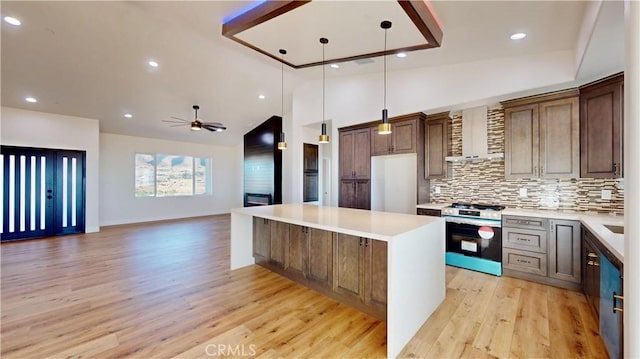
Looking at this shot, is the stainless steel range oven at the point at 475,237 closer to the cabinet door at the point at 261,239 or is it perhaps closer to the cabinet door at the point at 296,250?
the cabinet door at the point at 296,250

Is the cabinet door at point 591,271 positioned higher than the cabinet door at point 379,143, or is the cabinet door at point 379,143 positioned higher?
the cabinet door at point 379,143

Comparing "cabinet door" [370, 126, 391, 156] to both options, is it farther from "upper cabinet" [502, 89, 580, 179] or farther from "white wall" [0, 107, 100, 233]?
"white wall" [0, 107, 100, 233]

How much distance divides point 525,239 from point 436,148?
1725mm

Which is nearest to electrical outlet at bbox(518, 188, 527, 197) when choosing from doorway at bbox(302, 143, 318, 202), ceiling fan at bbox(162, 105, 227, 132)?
doorway at bbox(302, 143, 318, 202)

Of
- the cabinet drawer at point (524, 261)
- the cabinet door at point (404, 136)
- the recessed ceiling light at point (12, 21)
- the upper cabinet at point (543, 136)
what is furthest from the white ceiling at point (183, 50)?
the cabinet drawer at point (524, 261)

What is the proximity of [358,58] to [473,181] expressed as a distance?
2599 mm

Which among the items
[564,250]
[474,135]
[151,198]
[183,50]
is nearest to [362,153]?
[474,135]

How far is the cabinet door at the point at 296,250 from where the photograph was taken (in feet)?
10.1

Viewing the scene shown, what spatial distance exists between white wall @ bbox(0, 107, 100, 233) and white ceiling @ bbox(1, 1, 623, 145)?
0.27 metres

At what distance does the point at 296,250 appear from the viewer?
10.4ft

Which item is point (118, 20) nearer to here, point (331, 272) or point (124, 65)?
point (124, 65)

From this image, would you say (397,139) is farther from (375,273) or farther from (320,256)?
(375,273)

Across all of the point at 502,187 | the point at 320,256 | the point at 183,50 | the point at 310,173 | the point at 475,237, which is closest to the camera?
the point at 320,256

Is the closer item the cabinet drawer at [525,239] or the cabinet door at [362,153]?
the cabinet drawer at [525,239]
